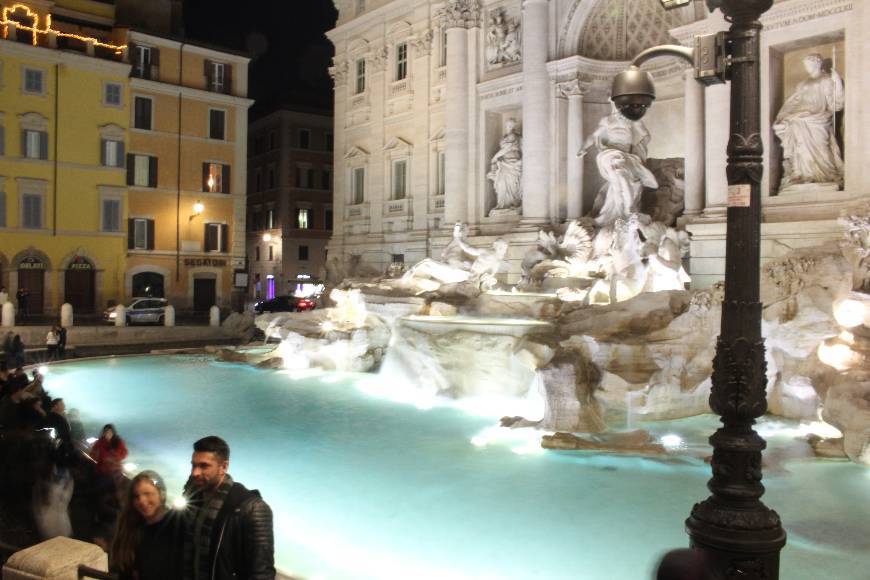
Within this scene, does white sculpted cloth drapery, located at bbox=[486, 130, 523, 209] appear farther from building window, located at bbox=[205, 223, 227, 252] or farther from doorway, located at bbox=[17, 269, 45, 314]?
doorway, located at bbox=[17, 269, 45, 314]

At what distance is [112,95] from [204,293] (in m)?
9.16

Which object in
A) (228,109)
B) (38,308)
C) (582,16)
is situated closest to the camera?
(582,16)

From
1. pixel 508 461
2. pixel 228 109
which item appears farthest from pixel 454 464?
pixel 228 109

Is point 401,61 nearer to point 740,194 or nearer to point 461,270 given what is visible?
point 461,270

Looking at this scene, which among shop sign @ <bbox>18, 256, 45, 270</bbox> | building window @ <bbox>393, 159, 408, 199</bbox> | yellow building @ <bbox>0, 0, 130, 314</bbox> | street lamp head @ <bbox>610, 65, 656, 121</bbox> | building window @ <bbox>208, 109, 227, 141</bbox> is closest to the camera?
street lamp head @ <bbox>610, 65, 656, 121</bbox>

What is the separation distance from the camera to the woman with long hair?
3.15 m

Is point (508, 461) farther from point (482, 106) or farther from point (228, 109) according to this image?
point (228, 109)

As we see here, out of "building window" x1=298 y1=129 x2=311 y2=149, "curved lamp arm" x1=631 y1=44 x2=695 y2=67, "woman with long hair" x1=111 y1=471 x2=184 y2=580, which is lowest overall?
"woman with long hair" x1=111 y1=471 x2=184 y2=580

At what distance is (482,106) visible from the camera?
20828 millimetres

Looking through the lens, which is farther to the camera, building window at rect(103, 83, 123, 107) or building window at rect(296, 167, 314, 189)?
building window at rect(296, 167, 314, 189)

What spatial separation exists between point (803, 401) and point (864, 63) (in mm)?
6192

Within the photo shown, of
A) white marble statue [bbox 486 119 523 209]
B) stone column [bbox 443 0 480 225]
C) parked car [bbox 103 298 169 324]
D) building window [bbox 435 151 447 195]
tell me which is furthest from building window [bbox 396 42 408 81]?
parked car [bbox 103 298 169 324]

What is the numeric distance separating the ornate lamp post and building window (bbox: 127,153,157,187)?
31.2m

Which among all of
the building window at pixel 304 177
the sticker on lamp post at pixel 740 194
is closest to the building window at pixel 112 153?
the building window at pixel 304 177
